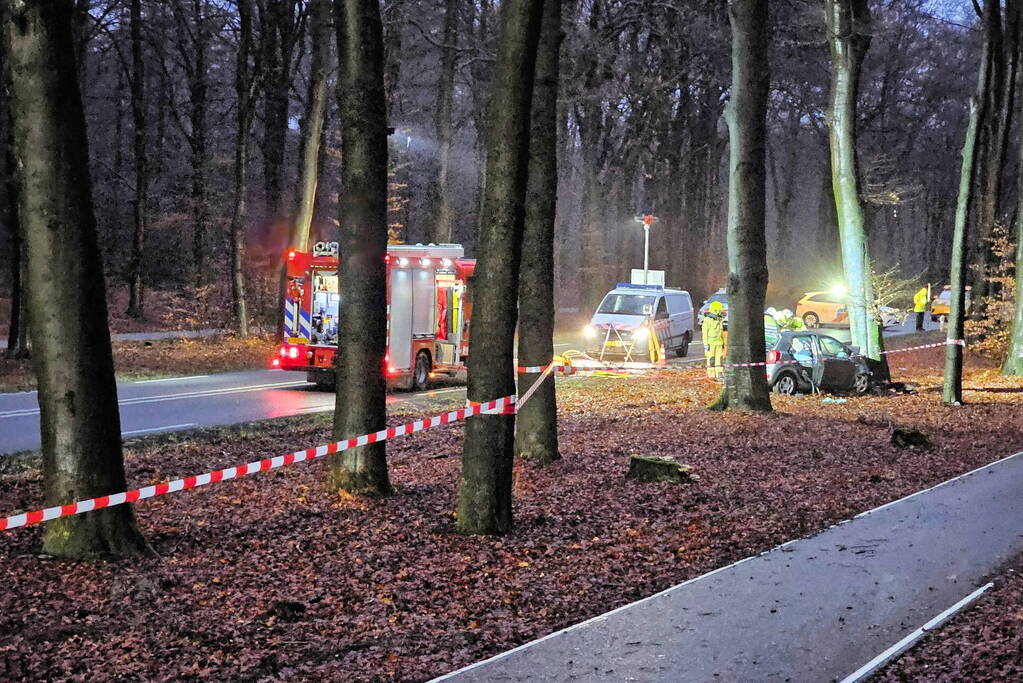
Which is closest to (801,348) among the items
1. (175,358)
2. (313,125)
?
(313,125)

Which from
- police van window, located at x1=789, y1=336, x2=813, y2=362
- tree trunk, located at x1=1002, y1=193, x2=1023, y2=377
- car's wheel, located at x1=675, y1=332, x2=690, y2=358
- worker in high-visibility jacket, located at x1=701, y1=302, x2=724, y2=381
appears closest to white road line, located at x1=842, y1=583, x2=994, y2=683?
police van window, located at x1=789, y1=336, x2=813, y2=362

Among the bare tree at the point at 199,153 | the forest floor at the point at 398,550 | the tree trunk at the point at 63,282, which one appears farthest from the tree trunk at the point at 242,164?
the tree trunk at the point at 63,282

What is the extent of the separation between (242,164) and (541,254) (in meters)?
21.2

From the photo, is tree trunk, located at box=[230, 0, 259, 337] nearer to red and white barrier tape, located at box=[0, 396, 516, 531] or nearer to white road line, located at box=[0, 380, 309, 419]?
white road line, located at box=[0, 380, 309, 419]

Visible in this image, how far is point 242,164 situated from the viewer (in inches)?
1248

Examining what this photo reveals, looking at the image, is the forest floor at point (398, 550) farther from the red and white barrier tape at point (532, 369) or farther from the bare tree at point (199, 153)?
the bare tree at point (199, 153)

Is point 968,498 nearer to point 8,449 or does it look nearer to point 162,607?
point 162,607

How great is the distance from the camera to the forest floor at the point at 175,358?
20.8m

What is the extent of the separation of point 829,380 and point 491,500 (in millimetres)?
15350

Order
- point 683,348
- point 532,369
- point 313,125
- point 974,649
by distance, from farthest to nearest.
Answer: point 683,348
point 313,125
point 532,369
point 974,649

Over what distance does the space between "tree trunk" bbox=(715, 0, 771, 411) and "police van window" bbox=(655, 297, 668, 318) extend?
13.5m

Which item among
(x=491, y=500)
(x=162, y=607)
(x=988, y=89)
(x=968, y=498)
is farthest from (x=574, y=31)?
(x=162, y=607)

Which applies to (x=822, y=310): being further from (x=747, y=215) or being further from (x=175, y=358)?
(x=747, y=215)

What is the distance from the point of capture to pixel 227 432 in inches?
582
